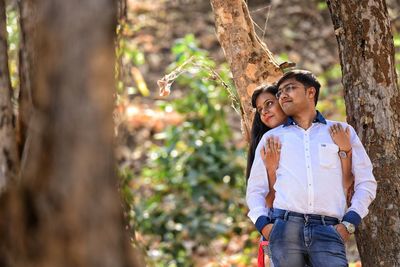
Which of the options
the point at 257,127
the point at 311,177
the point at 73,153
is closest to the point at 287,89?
the point at 257,127

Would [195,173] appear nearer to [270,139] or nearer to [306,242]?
[270,139]

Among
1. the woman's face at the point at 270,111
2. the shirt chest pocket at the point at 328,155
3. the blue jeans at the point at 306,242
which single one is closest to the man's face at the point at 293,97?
the woman's face at the point at 270,111

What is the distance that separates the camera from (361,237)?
561cm

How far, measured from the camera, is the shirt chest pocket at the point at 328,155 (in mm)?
4863

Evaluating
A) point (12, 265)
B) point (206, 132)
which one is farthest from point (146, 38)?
point (12, 265)

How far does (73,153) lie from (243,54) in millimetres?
3293

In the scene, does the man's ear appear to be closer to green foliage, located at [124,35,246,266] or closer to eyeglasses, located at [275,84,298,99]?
eyeglasses, located at [275,84,298,99]

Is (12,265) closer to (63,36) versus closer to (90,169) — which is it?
(90,169)

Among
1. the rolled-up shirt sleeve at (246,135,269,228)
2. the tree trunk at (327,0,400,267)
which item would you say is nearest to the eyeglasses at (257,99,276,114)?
the rolled-up shirt sleeve at (246,135,269,228)

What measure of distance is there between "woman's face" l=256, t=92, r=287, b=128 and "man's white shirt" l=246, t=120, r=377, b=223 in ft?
0.63

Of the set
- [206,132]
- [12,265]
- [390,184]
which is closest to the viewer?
[12,265]

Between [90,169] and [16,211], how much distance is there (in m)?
0.30

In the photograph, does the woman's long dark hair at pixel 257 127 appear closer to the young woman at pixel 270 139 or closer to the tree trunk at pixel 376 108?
the young woman at pixel 270 139

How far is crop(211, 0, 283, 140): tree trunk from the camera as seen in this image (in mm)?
6109
